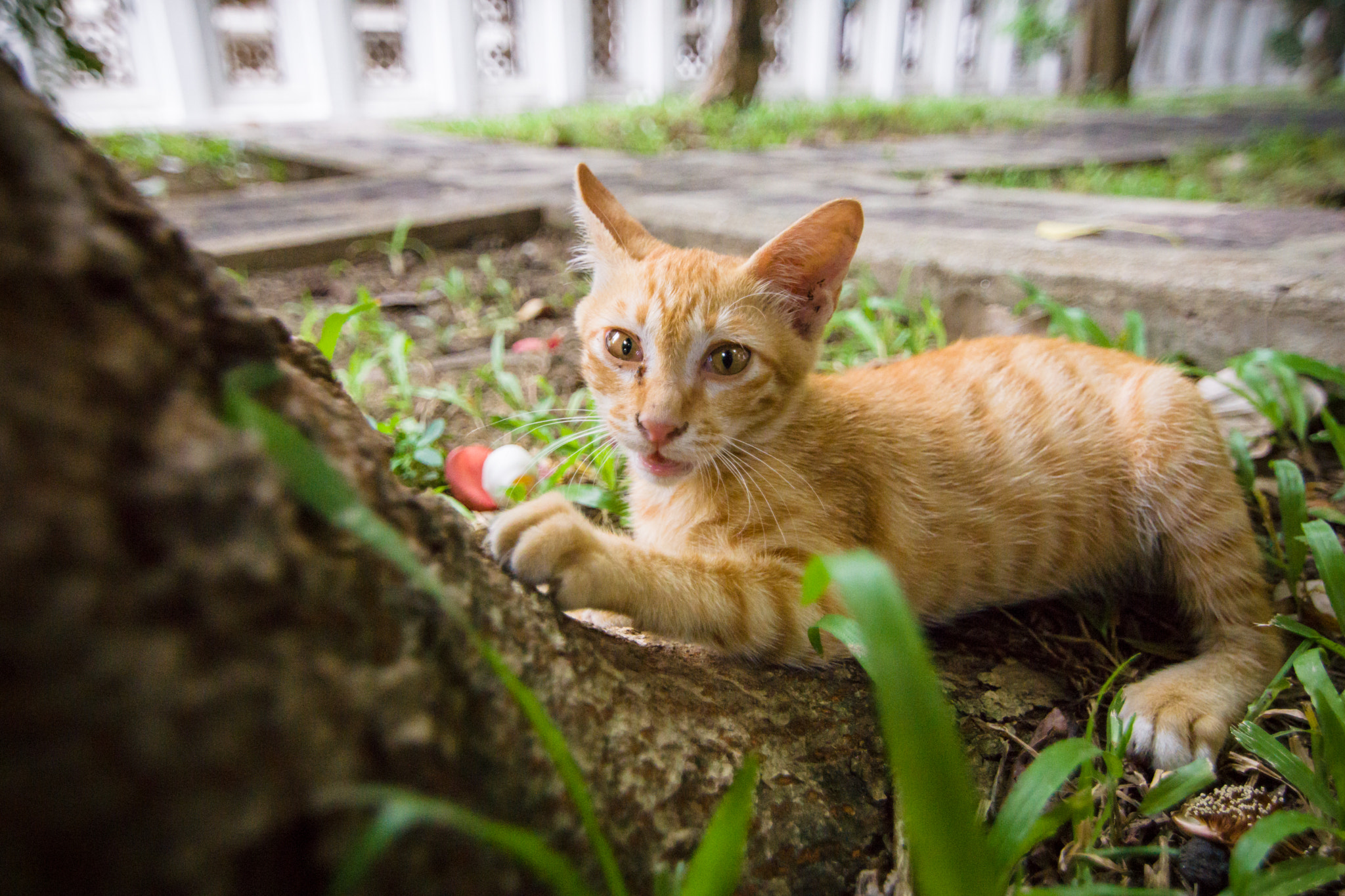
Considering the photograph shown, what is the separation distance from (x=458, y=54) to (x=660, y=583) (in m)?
12.0

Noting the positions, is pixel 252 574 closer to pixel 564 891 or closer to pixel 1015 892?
pixel 564 891

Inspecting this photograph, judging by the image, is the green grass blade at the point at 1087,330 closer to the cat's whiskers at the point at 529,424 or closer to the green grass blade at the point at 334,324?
the cat's whiskers at the point at 529,424

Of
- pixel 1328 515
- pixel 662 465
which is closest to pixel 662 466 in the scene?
pixel 662 465

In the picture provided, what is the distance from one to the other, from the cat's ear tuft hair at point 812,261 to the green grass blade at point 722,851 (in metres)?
1.21

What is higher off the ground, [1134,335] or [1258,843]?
[1134,335]

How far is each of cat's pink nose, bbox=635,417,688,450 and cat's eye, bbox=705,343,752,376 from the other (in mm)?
169

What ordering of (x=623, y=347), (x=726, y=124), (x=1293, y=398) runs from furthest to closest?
(x=726, y=124) < (x=1293, y=398) < (x=623, y=347)

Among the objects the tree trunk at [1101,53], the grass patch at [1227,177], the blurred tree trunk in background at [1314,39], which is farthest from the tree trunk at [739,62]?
the blurred tree trunk in background at [1314,39]

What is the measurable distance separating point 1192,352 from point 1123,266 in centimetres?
38

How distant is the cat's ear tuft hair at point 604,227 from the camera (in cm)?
189

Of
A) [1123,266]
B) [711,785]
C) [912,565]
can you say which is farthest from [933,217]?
[711,785]

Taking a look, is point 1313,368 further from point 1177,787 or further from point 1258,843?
point 1258,843

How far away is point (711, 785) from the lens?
1051mm

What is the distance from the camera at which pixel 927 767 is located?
2.07 feet
